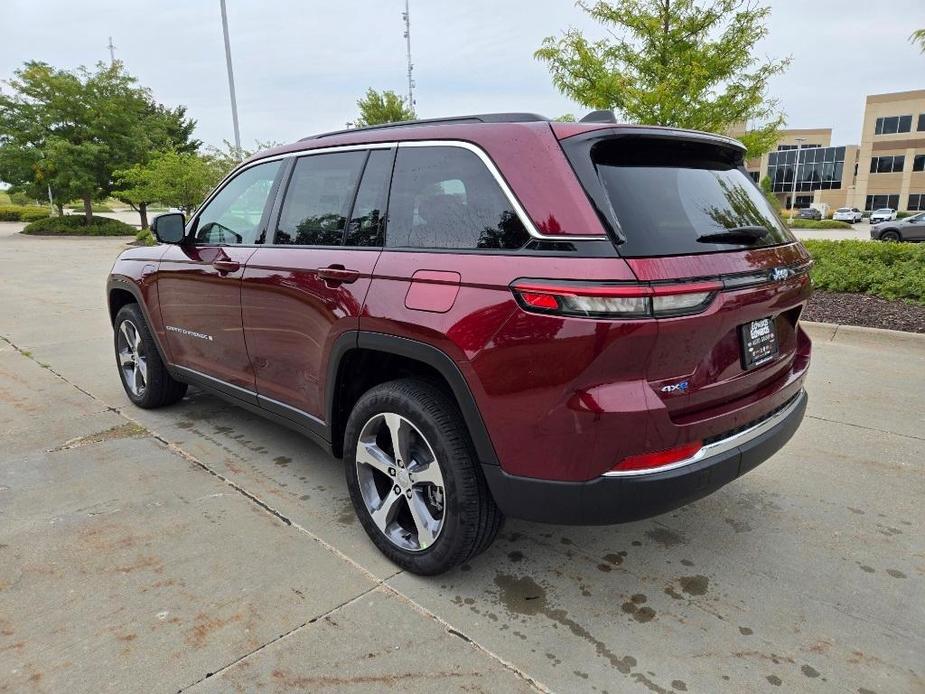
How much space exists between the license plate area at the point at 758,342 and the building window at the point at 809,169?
82.2 meters

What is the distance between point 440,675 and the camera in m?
2.11

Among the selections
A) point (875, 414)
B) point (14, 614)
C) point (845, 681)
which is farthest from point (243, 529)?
point (875, 414)

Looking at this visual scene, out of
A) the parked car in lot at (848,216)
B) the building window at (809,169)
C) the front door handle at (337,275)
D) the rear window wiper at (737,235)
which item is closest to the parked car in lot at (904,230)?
the parked car in lot at (848,216)

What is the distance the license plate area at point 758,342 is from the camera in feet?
7.62

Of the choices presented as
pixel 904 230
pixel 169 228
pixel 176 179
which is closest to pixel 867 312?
pixel 169 228

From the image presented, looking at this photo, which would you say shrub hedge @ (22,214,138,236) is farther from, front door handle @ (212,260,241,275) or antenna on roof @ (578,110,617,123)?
antenna on roof @ (578,110,617,123)

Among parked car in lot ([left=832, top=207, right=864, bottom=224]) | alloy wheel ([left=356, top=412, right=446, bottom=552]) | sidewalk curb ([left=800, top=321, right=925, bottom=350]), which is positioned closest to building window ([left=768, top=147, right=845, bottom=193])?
parked car in lot ([left=832, top=207, right=864, bottom=224])

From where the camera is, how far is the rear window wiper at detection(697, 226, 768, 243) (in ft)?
7.54

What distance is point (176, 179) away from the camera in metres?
25.8

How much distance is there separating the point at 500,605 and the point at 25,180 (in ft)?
113

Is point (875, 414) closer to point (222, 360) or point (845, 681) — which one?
point (845, 681)

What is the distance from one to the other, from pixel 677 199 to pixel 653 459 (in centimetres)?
96

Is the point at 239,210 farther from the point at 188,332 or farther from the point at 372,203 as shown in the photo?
the point at 372,203

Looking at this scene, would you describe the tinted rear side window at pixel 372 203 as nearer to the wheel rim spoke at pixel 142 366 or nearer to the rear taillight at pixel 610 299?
the rear taillight at pixel 610 299
